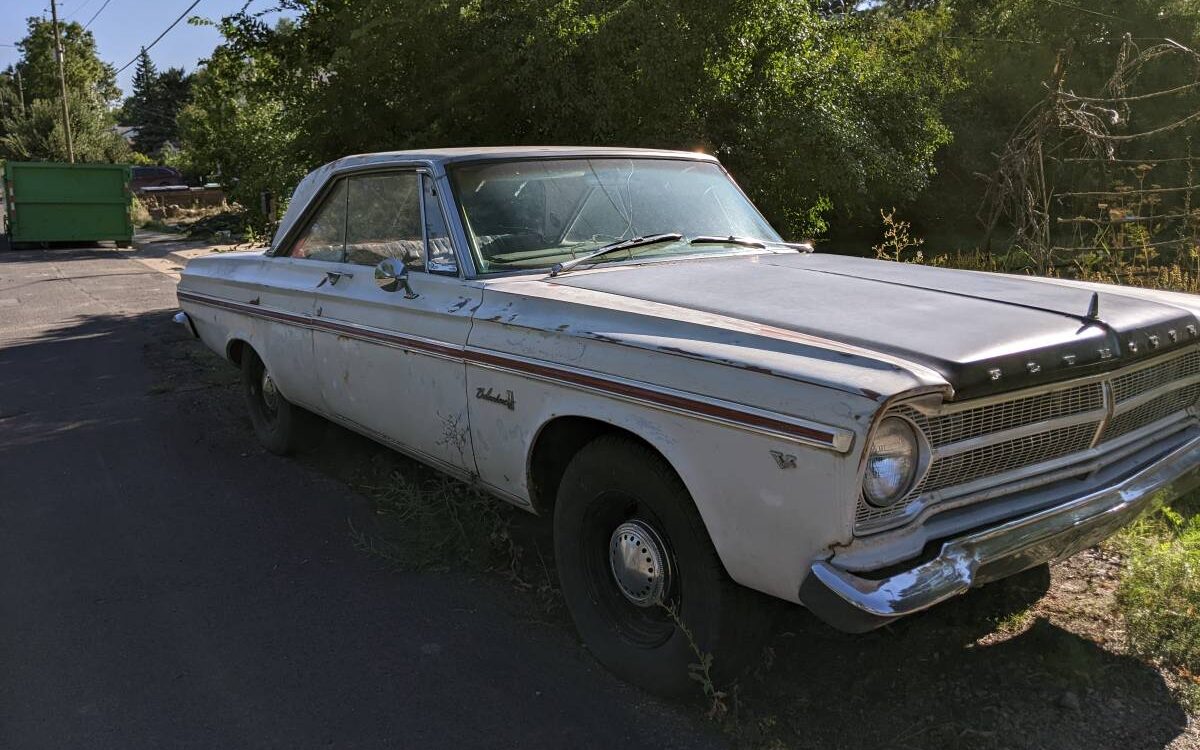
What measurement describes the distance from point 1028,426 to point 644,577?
1.23 meters

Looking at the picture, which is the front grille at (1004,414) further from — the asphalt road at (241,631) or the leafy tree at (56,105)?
the leafy tree at (56,105)

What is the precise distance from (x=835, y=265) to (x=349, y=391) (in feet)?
7.50

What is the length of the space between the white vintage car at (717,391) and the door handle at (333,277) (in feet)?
0.13

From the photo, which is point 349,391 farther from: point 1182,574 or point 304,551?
point 1182,574

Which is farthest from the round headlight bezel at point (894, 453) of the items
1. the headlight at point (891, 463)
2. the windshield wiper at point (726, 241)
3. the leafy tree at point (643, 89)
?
the leafy tree at point (643, 89)

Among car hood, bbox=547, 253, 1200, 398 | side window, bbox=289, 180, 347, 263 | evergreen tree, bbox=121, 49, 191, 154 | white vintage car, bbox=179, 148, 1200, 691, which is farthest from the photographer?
evergreen tree, bbox=121, 49, 191, 154

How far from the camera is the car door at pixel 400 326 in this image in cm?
371

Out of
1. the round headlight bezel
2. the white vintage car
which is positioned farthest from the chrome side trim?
the round headlight bezel

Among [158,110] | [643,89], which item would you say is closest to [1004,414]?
[643,89]

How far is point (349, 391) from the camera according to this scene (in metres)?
4.45

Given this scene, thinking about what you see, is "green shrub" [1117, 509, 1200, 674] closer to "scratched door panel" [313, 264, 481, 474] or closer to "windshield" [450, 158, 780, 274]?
"windshield" [450, 158, 780, 274]

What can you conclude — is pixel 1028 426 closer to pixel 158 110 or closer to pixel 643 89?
pixel 643 89

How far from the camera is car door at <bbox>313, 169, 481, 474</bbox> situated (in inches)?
146

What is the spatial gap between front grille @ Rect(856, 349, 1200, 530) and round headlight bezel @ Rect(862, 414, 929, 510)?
2 cm
